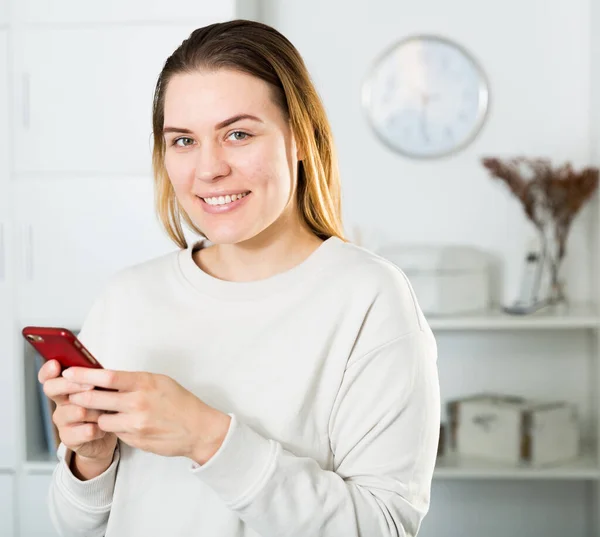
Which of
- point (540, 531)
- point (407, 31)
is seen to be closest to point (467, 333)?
point (540, 531)

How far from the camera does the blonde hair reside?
1235mm

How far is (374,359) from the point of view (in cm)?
120

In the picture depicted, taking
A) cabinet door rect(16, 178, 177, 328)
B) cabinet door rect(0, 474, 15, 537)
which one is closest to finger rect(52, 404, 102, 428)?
cabinet door rect(16, 178, 177, 328)

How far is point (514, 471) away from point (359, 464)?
2.00 metres

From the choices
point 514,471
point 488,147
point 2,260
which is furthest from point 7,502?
point 488,147

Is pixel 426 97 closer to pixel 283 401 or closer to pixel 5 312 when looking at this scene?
pixel 5 312

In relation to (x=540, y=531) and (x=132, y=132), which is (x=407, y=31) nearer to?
(x=132, y=132)

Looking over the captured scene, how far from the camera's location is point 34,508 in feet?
9.37

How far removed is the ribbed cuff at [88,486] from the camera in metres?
1.27

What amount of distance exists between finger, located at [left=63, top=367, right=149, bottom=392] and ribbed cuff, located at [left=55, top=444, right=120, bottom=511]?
0.74ft

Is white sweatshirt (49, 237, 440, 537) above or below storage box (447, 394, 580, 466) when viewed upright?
above

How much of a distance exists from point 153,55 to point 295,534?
1932 mm

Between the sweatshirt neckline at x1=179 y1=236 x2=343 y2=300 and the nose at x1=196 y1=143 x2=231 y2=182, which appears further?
the sweatshirt neckline at x1=179 y1=236 x2=343 y2=300

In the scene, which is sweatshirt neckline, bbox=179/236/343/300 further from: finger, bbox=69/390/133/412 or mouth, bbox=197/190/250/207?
finger, bbox=69/390/133/412
